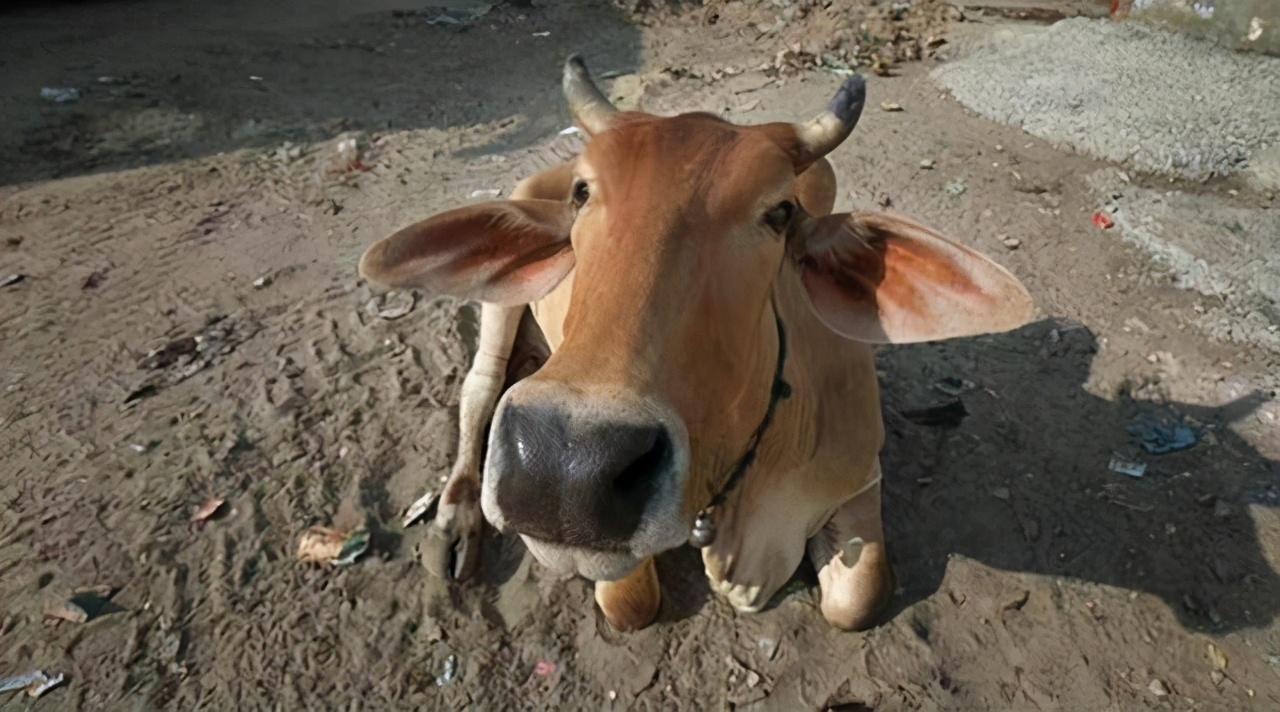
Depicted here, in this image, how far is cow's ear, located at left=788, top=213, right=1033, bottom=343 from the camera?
189cm

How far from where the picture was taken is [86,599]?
2.81 m

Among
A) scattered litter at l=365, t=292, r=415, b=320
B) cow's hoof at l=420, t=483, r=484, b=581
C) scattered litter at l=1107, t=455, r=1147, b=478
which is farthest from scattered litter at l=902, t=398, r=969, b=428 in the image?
scattered litter at l=365, t=292, r=415, b=320

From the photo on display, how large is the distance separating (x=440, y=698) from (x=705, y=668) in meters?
0.85

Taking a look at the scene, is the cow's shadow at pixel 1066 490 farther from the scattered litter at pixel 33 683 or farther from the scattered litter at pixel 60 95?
the scattered litter at pixel 60 95

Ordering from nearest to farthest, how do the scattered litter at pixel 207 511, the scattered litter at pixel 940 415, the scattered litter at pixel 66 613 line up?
the scattered litter at pixel 66 613 → the scattered litter at pixel 207 511 → the scattered litter at pixel 940 415

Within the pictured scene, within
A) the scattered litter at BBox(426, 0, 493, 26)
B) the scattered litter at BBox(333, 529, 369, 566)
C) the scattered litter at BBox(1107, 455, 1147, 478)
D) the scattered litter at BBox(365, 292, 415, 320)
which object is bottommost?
the scattered litter at BBox(1107, 455, 1147, 478)

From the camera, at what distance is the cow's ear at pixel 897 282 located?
6.20ft

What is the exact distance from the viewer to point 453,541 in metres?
2.91

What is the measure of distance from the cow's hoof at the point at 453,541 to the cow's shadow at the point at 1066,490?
4.90 ft

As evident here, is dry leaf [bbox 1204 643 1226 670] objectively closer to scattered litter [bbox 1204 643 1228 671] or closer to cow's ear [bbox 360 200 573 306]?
scattered litter [bbox 1204 643 1228 671]

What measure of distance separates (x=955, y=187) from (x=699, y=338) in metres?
3.74

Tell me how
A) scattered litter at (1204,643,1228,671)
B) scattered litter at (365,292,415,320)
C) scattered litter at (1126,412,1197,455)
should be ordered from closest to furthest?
1. scattered litter at (1204,643,1228,671)
2. scattered litter at (1126,412,1197,455)
3. scattered litter at (365,292,415,320)

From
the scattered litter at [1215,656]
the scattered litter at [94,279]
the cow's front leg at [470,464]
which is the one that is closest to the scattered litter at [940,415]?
the scattered litter at [1215,656]

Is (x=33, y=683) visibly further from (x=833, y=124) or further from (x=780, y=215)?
(x=833, y=124)
